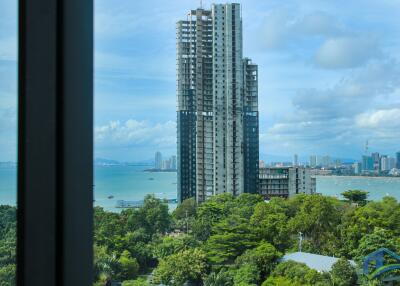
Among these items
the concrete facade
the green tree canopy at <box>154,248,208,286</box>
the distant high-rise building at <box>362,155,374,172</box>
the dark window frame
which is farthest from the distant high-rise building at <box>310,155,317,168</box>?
the dark window frame

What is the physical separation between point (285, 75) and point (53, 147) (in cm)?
80

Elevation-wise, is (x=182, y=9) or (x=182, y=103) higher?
(x=182, y=9)

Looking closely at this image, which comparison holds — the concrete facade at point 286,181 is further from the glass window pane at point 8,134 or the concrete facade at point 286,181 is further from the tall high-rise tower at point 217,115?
the glass window pane at point 8,134

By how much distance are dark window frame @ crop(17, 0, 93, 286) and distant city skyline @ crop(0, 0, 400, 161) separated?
564mm

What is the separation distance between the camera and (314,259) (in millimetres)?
1211

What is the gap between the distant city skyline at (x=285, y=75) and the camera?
122 centimetres

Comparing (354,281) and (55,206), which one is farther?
(354,281)

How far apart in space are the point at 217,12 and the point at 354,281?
88 centimetres

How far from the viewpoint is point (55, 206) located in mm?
647

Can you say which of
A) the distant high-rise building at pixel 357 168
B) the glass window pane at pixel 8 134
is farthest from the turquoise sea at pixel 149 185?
the glass window pane at pixel 8 134

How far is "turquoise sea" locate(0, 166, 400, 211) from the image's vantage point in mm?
1182

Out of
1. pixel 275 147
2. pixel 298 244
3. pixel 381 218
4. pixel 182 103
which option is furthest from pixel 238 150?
pixel 381 218

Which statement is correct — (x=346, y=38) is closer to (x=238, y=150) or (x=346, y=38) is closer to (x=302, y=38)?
Result: (x=302, y=38)

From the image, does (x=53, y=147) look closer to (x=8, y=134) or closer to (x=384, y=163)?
(x=8, y=134)
